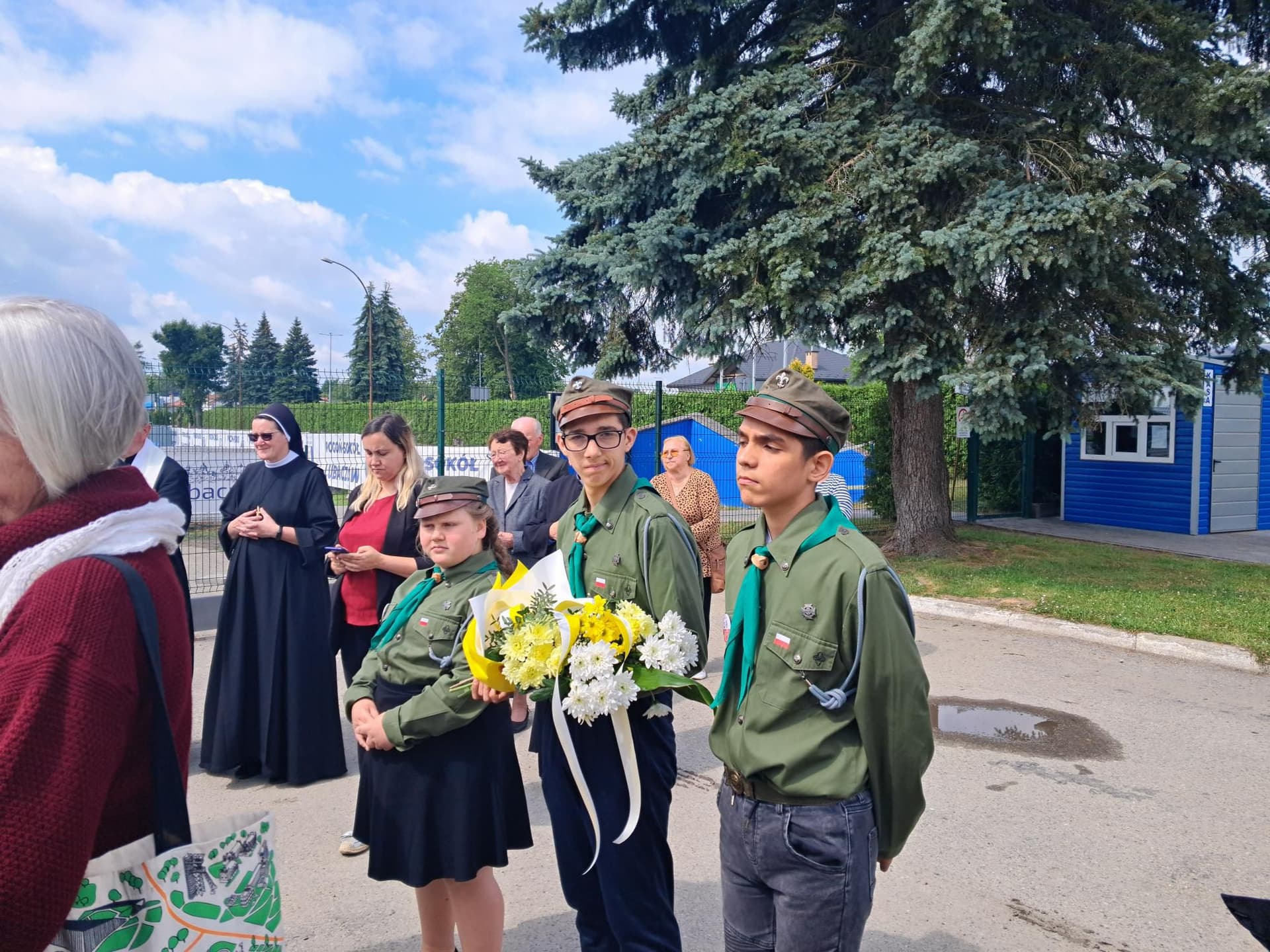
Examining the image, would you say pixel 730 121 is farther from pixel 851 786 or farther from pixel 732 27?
pixel 851 786

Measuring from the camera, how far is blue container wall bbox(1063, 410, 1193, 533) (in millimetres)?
16000

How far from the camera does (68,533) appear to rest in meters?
1.42

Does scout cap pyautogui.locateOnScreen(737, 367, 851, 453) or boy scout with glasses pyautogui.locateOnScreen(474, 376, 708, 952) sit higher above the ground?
scout cap pyautogui.locateOnScreen(737, 367, 851, 453)

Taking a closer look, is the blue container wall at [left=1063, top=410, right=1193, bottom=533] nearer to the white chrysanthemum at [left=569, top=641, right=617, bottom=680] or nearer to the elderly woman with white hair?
the white chrysanthemum at [left=569, top=641, right=617, bottom=680]

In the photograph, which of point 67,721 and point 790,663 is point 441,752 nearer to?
point 790,663

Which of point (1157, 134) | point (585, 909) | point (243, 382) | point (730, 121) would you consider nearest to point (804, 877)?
point (585, 909)

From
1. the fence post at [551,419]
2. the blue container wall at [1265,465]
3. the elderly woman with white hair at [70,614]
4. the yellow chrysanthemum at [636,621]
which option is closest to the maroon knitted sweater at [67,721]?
the elderly woman with white hair at [70,614]

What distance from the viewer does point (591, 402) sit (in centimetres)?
311

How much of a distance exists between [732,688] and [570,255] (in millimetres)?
11012

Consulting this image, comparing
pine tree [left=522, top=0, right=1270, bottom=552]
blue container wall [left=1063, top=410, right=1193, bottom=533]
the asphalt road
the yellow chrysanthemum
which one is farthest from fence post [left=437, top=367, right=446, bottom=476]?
blue container wall [left=1063, top=410, right=1193, bottom=533]

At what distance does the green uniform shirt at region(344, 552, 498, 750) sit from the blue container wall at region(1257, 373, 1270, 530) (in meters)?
18.1

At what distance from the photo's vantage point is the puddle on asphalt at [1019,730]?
18.5ft

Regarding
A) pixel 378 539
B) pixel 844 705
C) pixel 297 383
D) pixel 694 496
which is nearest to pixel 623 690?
pixel 844 705

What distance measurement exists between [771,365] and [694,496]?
27.5m
